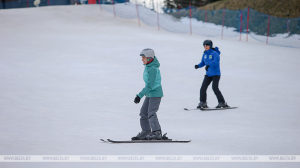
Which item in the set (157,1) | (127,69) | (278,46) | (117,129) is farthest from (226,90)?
(157,1)

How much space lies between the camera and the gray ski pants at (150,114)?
18.7 feet

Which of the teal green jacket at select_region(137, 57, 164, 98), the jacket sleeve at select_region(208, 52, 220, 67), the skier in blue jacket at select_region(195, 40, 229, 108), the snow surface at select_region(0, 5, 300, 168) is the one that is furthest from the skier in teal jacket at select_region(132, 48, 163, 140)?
the jacket sleeve at select_region(208, 52, 220, 67)

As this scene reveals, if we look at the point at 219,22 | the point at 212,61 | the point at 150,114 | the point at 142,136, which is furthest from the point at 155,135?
the point at 219,22

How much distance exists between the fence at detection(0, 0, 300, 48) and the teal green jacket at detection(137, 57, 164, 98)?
16763mm

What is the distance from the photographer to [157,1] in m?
29.0

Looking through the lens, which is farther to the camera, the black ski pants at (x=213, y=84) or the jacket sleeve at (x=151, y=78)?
the black ski pants at (x=213, y=84)

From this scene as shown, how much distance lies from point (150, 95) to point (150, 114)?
32cm

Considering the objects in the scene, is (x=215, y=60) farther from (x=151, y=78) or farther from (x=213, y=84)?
(x=151, y=78)

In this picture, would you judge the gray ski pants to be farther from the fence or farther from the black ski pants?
the fence

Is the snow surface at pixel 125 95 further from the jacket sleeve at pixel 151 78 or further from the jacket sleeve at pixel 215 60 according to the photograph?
the jacket sleeve at pixel 215 60

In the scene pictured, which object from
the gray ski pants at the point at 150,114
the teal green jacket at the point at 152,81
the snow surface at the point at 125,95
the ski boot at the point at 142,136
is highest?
the teal green jacket at the point at 152,81

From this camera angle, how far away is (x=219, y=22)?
25266 mm

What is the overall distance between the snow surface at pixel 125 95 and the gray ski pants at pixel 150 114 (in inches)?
13.7

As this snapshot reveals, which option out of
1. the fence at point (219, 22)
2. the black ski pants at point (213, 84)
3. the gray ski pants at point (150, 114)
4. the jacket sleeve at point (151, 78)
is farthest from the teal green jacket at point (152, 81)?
the fence at point (219, 22)
